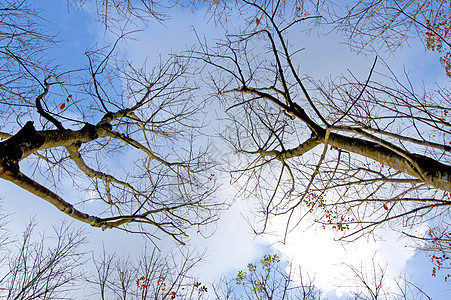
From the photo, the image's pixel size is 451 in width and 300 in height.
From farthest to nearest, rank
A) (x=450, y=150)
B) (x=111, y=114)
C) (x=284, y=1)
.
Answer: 1. (x=111, y=114)
2. (x=284, y=1)
3. (x=450, y=150)

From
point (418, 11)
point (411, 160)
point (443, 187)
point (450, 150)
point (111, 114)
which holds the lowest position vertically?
point (443, 187)

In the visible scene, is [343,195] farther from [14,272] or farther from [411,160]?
[14,272]

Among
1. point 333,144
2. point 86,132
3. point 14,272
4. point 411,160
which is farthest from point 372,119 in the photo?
point 14,272

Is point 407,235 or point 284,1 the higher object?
point 284,1

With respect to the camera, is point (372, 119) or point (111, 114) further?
point (111, 114)

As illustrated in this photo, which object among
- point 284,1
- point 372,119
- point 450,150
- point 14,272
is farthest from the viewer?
point 14,272

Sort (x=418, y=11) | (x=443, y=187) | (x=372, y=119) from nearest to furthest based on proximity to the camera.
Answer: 1. (x=443, y=187)
2. (x=418, y=11)
3. (x=372, y=119)

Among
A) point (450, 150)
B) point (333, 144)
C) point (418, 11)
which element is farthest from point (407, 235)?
point (418, 11)

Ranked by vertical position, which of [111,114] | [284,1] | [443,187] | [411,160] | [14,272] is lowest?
[14,272]

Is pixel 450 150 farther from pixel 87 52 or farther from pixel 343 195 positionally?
pixel 87 52

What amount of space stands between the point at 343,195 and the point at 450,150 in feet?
5.88

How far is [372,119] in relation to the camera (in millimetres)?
3504

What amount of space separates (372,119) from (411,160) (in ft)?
4.23

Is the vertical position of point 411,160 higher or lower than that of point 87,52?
lower
